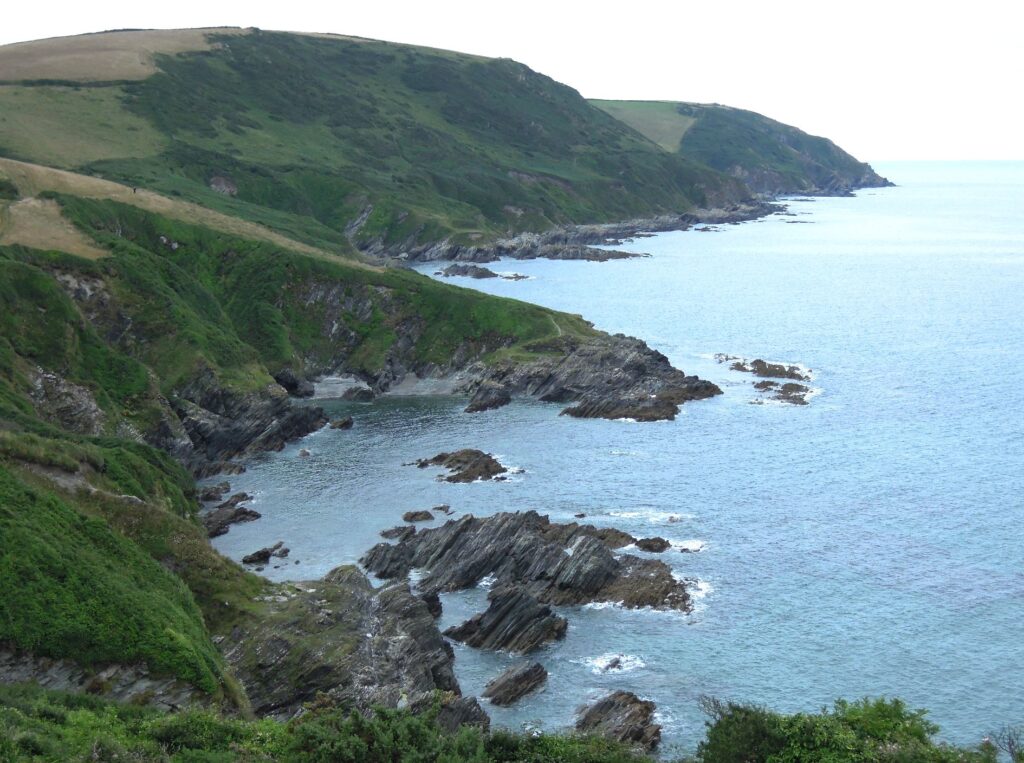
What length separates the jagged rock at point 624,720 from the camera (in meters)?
62.1

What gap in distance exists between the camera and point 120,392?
121938 millimetres

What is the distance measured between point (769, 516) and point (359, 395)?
7238cm

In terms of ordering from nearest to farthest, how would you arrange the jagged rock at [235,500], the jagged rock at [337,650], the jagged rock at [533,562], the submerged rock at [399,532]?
1. the jagged rock at [337,650]
2. the jagged rock at [533,562]
3. the submerged rock at [399,532]
4. the jagged rock at [235,500]

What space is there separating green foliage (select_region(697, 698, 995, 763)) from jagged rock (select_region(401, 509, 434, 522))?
179 ft

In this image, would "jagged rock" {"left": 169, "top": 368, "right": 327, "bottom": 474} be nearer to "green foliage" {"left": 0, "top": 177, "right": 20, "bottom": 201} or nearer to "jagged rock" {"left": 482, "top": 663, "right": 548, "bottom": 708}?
"green foliage" {"left": 0, "top": 177, "right": 20, "bottom": 201}

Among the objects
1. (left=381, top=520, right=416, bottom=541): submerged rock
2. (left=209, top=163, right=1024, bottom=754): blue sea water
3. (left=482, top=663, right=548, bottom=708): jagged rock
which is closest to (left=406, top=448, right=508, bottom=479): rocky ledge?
(left=209, top=163, right=1024, bottom=754): blue sea water

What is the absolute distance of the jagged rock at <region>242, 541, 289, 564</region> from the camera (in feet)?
297

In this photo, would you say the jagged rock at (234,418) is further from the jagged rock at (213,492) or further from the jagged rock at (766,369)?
the jagged rock at (766,369)

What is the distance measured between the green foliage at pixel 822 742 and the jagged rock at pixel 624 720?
13047mm

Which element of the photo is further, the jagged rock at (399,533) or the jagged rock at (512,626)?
the jagged rock at (399,533)

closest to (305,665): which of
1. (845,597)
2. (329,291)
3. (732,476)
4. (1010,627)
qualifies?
(845,597)

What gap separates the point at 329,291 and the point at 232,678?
122277 mm

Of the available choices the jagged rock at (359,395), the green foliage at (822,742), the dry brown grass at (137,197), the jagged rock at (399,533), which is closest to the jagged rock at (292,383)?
the jagged rock at (359,395)

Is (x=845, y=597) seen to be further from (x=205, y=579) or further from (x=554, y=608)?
(x=205, y=579)
